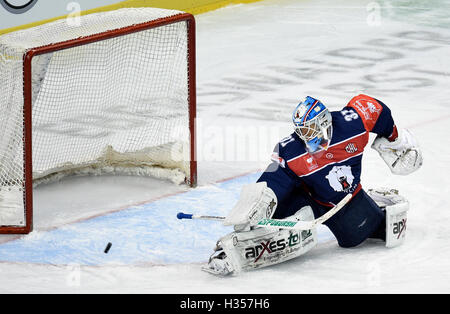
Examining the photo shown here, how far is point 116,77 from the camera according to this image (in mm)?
7000

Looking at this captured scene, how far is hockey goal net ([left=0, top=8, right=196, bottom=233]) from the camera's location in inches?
222

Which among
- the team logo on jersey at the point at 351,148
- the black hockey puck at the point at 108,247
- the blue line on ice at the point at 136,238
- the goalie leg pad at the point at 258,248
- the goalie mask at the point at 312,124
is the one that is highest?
the goalie mask at the point at 312,124

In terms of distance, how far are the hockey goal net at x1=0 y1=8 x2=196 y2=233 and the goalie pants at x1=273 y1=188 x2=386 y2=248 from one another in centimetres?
137

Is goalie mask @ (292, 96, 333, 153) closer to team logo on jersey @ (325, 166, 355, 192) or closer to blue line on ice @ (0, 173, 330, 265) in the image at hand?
team logo on jersey @ (325, 166, 355, 192)

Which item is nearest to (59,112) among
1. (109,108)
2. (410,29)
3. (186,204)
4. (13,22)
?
(109,108)

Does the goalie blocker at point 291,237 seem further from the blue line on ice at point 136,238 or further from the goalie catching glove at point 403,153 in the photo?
the blue line on ice at point 136,238

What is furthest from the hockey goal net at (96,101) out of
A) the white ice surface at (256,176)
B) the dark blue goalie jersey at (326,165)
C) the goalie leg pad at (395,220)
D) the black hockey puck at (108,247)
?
the goalie leg pad at (395,220)

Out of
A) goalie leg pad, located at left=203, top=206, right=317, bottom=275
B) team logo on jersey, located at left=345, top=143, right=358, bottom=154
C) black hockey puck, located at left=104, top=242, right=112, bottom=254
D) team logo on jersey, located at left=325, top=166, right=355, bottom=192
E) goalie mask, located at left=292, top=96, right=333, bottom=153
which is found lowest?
black hockey puck, located at left=104, top=242, right=112, bottom=254

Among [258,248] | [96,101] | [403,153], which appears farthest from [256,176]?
[258,248]

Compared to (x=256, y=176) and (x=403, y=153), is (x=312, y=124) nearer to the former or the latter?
(x=403, y=153)

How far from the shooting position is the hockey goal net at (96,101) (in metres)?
5.64

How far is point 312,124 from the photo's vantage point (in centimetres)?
484

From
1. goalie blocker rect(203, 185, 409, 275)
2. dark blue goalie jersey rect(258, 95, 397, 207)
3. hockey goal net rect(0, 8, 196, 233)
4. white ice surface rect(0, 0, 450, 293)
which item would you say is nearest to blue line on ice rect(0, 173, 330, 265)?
white ice surface rect(0, 0, 450, 293)

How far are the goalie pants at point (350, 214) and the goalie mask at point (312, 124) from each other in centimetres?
31
